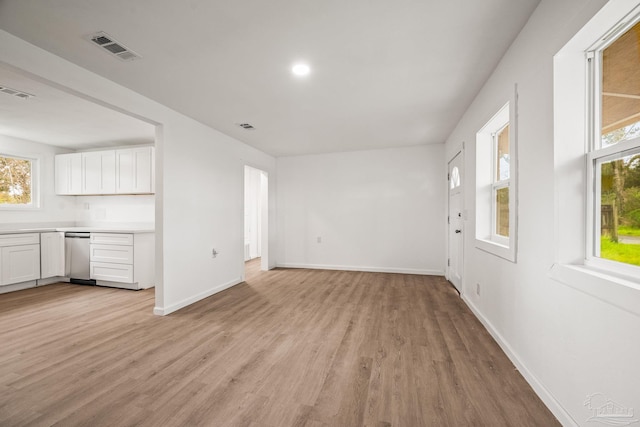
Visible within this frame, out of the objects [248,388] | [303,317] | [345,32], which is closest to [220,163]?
[303,317]

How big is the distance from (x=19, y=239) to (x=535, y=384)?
256 inches

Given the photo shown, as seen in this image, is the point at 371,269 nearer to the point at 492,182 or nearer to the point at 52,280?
the point at 492,182

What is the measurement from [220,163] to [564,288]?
4.16m

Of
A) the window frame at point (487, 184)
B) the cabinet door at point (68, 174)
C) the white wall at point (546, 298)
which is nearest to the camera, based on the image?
the white wall at point (546, 298)

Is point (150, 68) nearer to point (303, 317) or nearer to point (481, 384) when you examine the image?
point (303, 317)

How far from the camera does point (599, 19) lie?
4.11ft

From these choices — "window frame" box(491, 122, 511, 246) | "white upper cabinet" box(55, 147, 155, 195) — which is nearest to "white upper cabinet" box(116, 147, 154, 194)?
"white upper cabinet" box(55, 147, 155, 195)

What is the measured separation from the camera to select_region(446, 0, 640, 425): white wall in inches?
45.8

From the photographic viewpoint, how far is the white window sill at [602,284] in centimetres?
105

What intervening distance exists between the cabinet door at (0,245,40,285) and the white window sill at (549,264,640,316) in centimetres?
643

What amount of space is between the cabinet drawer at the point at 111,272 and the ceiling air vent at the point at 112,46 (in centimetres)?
319

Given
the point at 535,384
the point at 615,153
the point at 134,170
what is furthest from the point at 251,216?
the point at 615,153

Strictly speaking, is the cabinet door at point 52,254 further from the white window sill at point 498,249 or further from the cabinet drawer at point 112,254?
the white window sill at point 498,249

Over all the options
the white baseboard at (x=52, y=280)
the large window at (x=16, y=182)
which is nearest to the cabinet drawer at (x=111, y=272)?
the white baseboard at (x=52, y=280)
